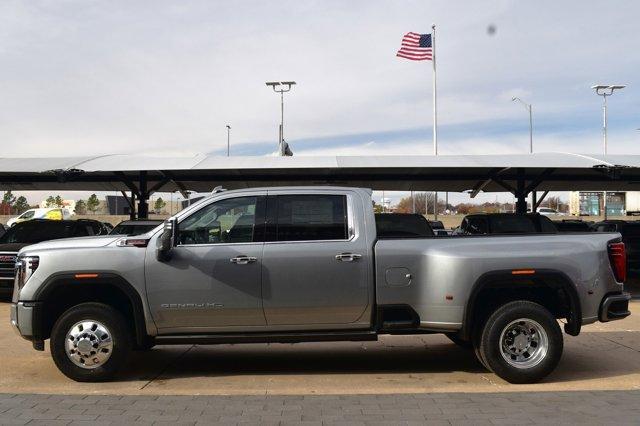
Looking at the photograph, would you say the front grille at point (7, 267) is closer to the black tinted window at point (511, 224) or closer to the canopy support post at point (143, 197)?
the canopy support post at point (143, 197)

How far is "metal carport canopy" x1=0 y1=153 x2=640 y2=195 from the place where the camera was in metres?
14.2

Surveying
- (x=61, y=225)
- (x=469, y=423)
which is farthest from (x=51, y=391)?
(x=61, y=225)

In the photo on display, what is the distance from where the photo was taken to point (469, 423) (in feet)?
16.6

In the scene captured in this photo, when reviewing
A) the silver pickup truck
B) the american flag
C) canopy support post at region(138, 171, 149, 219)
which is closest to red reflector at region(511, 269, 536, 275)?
the silver pickup truck

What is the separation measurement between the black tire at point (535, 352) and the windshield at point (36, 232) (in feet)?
36.9

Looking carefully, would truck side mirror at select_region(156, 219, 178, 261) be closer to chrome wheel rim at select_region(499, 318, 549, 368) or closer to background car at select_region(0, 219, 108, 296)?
chrome wheel rim at select_region(499, 318, 549, 368)

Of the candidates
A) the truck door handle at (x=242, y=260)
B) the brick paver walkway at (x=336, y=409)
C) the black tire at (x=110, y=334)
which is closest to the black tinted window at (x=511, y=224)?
the brick paver walkway at (x=336, y=409)

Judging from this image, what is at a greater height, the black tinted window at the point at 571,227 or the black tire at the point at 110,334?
the black tinted window at the point at 571,227

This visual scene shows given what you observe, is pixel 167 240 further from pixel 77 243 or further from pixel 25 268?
pixel 25 268

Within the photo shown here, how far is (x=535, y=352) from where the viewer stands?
6.39 meters

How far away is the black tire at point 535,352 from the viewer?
20.7 ft

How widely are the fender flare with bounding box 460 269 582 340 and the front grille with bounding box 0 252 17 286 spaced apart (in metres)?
10.2

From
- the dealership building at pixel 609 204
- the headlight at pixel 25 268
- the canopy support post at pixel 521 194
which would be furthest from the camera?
the dealership building at pixel 609 204

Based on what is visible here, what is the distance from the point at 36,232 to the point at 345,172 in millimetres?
8371
